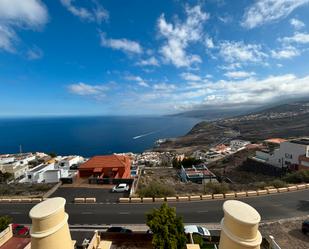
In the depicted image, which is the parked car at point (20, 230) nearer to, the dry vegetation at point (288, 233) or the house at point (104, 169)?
the house at point (104, 169)

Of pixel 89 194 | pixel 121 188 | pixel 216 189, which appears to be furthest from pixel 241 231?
pixel 89 194

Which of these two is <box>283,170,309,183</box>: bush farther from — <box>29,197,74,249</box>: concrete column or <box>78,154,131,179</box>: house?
<box>29,197,74,249</box>: concrete column

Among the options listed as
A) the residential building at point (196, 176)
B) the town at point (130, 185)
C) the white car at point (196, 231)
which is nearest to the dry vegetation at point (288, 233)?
the white car at point (196, 231)

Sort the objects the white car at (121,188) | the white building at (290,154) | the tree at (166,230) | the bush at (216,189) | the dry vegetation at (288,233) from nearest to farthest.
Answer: the tree at (166,230) → the dry vegetation at (288,233) → the bush at (216,189) → the white car at (121,188) → the white building at (290,154)

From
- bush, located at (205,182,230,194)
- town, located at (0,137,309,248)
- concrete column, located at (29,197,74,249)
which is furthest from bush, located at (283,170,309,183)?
concrete column, located at (29,197,74,249)

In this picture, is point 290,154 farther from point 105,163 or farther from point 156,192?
point 105,163

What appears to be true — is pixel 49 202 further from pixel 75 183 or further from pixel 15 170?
pixel 15 170
